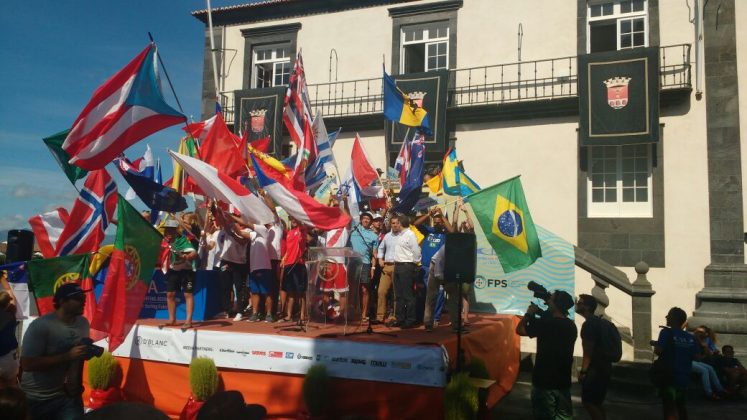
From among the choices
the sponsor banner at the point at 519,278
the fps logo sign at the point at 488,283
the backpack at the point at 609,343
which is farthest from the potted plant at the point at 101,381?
the fps logo sign at the point at 488,283

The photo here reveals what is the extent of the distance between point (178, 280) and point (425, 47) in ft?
39.1

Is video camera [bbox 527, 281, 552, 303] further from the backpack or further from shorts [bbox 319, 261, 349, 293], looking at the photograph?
shorts [bbox 319, 261, 349, 293]

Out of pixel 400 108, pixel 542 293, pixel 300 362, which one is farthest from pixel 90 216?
pixel 542 293

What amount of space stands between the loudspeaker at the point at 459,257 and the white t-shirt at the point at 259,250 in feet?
9.99

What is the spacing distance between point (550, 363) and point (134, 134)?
5.85 metres

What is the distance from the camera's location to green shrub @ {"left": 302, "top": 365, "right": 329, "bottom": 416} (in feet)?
22.9

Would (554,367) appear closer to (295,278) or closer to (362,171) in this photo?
(295,278)

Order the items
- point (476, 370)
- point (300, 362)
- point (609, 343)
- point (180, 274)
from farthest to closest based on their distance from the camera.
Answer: point (180, 274), point (476, 370), point (300, 362), point (609, 343)

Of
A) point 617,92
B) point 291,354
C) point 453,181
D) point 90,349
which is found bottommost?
point 291,354

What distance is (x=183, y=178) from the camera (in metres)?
11.3

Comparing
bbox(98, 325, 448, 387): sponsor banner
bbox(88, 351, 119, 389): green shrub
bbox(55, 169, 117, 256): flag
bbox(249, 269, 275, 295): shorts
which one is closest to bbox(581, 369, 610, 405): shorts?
bbox(98, 325, 448, 387): sponsor banner

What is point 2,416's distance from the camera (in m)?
2.70

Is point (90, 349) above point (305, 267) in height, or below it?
below

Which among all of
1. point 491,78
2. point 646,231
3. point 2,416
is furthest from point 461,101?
point 2,416
